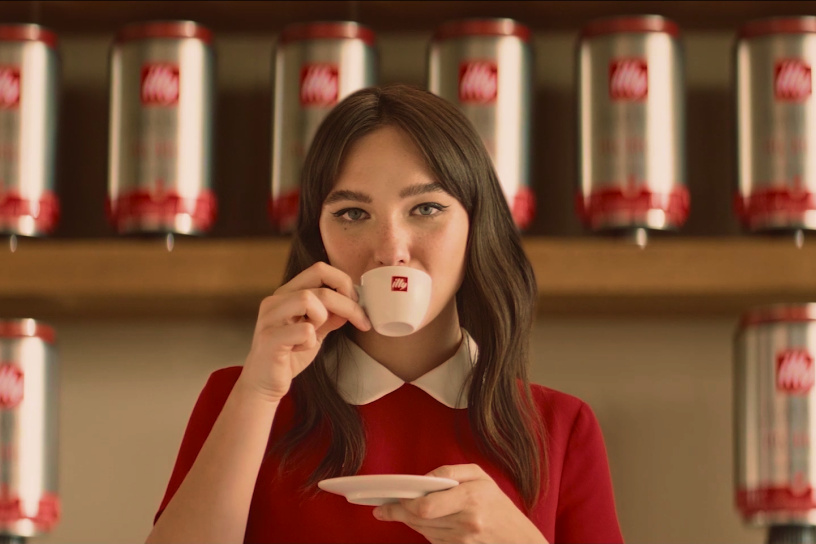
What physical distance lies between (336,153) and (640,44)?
1.68 ft

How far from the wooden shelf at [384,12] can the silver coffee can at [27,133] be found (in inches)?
7.1

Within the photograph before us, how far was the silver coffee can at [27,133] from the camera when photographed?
4.88ft

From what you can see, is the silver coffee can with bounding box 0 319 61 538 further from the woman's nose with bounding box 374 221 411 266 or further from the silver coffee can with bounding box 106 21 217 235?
the woman's nose with bounding box 374 221 411 266

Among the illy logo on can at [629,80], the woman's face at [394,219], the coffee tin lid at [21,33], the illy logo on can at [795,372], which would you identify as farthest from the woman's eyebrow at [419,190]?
the coffee tin lid at [21,33]

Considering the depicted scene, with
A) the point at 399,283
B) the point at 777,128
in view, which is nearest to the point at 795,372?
the point at 777,128

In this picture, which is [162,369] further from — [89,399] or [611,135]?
[611,135]

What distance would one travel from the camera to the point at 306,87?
1505mm

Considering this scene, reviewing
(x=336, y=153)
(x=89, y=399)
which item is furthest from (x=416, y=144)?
(x=89, y=399)

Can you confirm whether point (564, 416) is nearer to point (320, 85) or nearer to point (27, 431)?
point (320, 85)

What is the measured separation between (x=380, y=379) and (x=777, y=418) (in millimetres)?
534

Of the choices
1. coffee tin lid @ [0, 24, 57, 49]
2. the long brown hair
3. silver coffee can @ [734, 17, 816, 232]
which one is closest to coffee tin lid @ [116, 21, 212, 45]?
coffee tin lid @ [0, 24, 57, 49]

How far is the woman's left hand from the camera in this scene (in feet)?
3.09

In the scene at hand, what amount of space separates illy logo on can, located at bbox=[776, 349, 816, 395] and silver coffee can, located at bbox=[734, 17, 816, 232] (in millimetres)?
161

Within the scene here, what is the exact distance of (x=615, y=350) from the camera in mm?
1691
